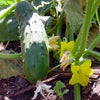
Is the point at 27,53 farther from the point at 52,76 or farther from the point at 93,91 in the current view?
the point at 93,91

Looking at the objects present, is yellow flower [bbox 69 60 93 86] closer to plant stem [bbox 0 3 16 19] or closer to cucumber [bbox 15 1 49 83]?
cucumber [bbox 15 1 49 83]

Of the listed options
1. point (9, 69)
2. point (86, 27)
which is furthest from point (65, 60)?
point (9, 69)

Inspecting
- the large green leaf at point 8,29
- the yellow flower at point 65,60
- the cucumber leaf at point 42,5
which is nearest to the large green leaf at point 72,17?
the cucumber leaf at point 42,5

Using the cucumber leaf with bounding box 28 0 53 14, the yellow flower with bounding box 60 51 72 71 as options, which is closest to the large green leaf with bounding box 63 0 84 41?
the cucumber leaf with bounding box 28 0 53 14

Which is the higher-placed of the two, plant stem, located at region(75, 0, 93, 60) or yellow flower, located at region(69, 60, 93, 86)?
plant stem, located at region(75, 0, 93, 60)

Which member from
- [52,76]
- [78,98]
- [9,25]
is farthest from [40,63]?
[9,25]

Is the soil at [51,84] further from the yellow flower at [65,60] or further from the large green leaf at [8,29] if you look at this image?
the large green leaf at [8,29]
